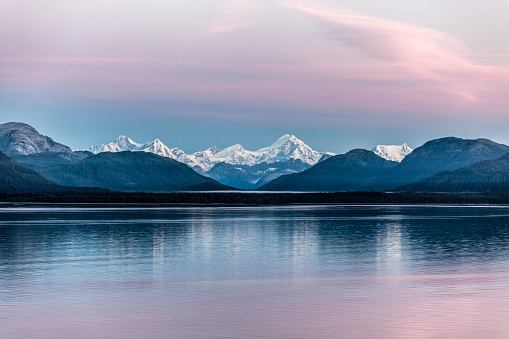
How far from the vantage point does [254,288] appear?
4228 centimetres

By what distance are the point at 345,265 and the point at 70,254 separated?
25.8m

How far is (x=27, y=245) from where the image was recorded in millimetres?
71312

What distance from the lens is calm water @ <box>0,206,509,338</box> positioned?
30953 mm

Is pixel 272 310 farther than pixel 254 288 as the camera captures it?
No

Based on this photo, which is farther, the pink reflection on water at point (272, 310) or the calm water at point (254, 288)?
the calm water at point (254, 288)

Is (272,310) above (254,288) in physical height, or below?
below

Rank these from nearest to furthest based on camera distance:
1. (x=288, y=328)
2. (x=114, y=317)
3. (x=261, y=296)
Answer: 1. (x=288, y=328)
2. (x=114, y=317)
3. (x=261, y=296)

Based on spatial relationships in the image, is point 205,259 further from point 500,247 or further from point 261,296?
point 500,247

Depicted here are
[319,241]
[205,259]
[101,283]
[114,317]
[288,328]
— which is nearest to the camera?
[288,328]

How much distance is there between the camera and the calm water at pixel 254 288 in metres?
31.0

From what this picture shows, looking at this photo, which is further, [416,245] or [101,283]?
[416,245]

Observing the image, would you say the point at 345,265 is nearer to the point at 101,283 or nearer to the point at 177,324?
the point at 101,283

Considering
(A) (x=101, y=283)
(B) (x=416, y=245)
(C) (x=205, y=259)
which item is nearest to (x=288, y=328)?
(A) (x=101, y=283)

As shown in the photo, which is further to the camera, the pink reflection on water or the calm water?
the calm water
